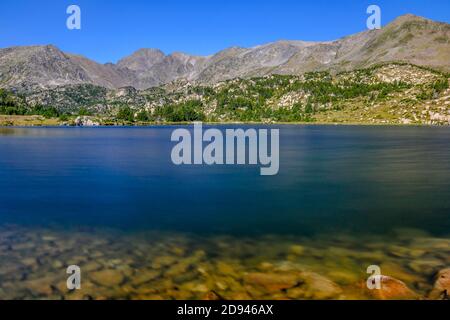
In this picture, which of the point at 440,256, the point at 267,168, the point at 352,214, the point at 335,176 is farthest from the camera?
the point at 267,168

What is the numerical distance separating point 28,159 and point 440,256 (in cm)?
7648

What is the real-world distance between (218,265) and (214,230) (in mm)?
7428

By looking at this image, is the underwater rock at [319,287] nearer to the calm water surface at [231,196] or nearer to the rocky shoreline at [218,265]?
the rocky shoreline at [218,265]

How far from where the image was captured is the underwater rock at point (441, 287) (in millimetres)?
18281

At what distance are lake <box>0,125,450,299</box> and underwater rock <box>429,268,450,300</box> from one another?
72cm

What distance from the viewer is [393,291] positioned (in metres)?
18.6

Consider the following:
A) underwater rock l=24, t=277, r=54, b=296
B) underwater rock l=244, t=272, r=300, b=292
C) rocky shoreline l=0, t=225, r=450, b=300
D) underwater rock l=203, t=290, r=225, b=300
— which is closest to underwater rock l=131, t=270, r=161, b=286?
rocky shoreline l=0, t=225, r=450, b=300

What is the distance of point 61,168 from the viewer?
67.4 m

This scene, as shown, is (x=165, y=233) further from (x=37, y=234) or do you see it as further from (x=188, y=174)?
(x=188, y=174)

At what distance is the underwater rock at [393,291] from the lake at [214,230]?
726 mm

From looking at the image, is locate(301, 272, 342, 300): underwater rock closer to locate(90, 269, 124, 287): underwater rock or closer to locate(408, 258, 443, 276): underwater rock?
locate(408, 258, 443, 276): underwater rock

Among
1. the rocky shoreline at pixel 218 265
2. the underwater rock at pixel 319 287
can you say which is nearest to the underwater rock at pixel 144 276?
the rocky shoreline at pixel 218 265

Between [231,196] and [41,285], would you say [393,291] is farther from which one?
[231,196]
